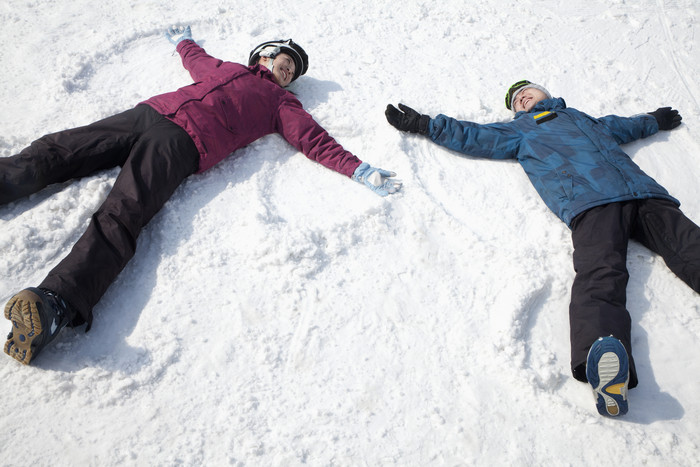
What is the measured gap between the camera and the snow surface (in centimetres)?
195

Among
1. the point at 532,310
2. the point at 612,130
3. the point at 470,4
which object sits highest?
the point at 470,4

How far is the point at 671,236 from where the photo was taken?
2682mm

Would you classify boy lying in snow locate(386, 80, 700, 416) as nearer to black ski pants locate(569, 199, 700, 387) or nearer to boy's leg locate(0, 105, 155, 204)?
black ski pants locate(569, 199, 700, 387)

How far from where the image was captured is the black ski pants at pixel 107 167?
2.16 meters

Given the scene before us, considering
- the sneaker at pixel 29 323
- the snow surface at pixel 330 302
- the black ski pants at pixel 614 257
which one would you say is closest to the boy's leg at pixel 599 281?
the black ski pants at pixel 614 257

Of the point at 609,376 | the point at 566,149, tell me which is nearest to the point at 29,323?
the point at 609,376

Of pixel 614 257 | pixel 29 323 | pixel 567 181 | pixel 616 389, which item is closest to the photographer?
pixel 29 323

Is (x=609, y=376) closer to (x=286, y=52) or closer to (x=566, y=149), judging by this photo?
(x=566, y=149)

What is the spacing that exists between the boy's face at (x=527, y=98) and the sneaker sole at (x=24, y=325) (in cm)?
347

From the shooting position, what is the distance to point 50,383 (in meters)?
1.96

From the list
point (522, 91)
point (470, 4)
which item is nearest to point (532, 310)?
point (522, 91)

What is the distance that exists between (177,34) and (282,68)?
1273 mm

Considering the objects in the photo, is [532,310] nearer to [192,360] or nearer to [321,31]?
[192,360]

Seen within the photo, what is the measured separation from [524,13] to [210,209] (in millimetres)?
4077
